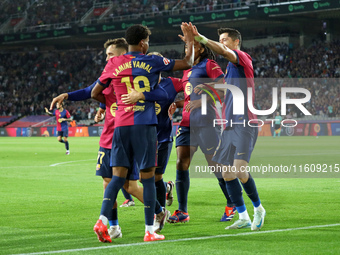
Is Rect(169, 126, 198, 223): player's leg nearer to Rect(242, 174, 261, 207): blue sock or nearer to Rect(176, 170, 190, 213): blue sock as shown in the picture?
Rect(176, 170, 190, 213): blue sock

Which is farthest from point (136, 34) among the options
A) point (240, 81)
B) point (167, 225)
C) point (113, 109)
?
point (167, 225)

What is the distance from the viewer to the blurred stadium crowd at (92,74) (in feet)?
131

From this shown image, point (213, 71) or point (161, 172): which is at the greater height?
point (213, 71)

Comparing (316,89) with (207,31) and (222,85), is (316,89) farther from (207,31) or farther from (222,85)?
(222,85)

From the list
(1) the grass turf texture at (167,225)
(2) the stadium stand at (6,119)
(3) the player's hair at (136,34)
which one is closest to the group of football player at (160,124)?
(3) the player's hair at (136,34)

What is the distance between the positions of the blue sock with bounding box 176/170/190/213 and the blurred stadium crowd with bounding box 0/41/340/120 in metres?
29.8

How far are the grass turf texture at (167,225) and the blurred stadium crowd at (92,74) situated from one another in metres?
26.0

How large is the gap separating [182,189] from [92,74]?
4746cm

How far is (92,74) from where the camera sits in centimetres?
5412

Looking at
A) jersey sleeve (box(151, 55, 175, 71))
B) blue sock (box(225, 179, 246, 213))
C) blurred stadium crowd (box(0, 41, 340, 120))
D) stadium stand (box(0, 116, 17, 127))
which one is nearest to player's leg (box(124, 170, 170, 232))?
blue sock (box(225, 179, 246, 213))

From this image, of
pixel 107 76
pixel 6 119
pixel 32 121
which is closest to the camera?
pixel 107 76

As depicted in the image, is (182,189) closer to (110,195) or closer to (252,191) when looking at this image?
(252,191)

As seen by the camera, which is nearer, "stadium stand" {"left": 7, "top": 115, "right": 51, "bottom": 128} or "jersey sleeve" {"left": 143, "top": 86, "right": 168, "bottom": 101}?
"jersey sleeve" {"left": 143, "top": 86, "right": 168, "bottom": 101}

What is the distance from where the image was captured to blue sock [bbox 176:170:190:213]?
A: 7.60 metres
